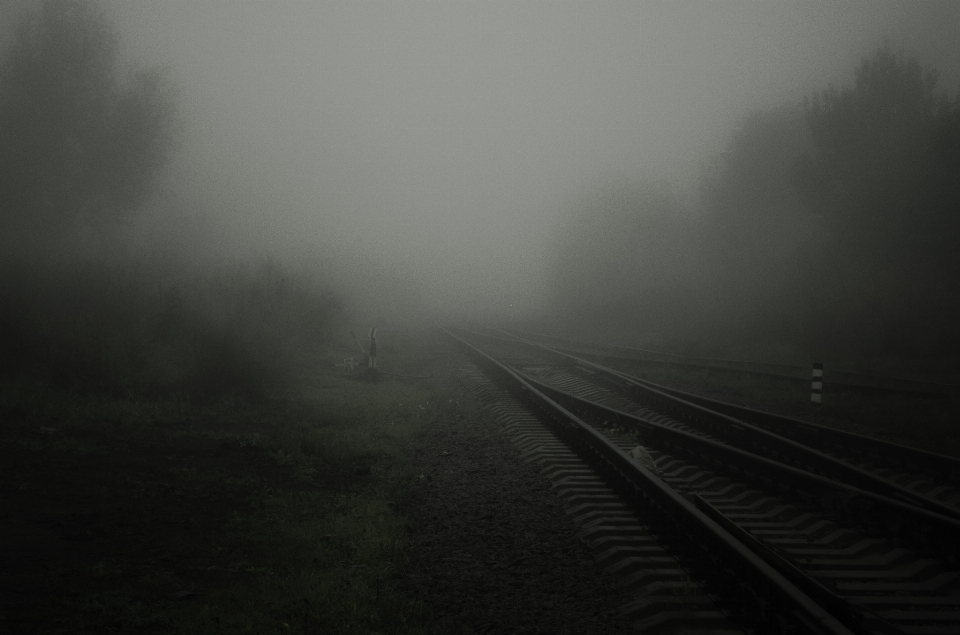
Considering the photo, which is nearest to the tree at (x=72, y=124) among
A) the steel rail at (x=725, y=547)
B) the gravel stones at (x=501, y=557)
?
the gravel stones at (x=501, y=557)

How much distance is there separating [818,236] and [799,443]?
28633 mm

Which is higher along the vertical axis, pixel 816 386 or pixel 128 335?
pixel 128 335

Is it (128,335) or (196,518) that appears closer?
(196,518)

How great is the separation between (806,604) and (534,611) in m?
1.75

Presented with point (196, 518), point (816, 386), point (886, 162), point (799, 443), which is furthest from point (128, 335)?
point (886, 162)

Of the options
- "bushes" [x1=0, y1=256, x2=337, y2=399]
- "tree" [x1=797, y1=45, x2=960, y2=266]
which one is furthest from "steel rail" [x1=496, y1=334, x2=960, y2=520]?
"tree" [x1=797, y1=45, x2=960, y2=266]

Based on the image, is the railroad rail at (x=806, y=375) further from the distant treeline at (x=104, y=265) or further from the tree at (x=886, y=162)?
the distant treeline at (x=104, y=265)

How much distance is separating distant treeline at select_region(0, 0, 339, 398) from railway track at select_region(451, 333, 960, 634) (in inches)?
317

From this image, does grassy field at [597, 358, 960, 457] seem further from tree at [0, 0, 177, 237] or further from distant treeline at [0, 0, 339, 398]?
tree at [0, 0, 177, 237]

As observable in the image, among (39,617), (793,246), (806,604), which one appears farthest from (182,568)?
(793,246)

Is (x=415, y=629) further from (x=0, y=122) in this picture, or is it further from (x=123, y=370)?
(x=0, y=122)

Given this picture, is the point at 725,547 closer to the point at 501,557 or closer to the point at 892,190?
the point at 501,557

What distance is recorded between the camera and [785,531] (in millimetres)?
5543

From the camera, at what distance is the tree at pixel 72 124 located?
18047 millimetres
